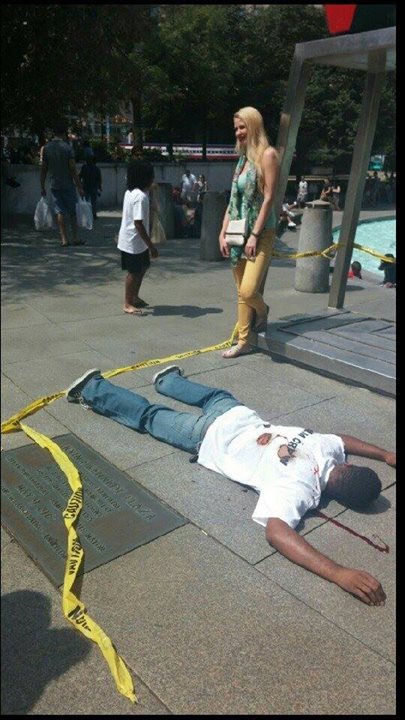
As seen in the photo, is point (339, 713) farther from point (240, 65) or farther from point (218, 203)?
point (240, 65)

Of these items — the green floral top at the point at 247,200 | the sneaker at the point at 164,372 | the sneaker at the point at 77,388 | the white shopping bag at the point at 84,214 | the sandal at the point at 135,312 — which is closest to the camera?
the sneaker at the point at 77,388

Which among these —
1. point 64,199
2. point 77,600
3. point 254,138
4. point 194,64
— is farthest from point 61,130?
point 194,64

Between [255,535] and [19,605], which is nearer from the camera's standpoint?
[19,605]

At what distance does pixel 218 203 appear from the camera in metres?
10.1

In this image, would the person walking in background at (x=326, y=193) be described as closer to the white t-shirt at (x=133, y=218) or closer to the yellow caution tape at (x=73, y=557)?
the white t-shirt at (x=133, y=218)

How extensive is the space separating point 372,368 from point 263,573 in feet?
8.33

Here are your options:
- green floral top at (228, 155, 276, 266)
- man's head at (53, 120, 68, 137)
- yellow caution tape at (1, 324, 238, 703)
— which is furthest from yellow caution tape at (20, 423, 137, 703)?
man's head at (53, 120, 68, 137)

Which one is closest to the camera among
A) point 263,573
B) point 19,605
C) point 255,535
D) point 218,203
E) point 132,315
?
point 19,605

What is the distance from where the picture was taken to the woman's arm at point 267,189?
4.82 m

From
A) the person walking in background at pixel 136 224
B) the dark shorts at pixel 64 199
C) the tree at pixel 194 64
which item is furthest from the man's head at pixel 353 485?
the tree at pixel 194 64

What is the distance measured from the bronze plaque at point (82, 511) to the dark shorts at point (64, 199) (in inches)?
243

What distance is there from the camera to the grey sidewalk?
2.06 metres

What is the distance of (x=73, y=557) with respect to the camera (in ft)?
8.63
